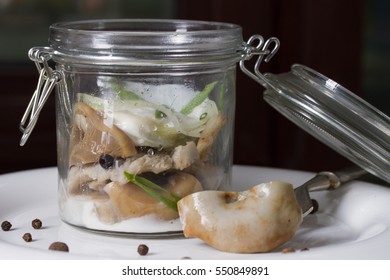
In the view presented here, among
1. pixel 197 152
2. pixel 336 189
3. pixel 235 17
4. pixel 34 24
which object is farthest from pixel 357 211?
pixel 34 24

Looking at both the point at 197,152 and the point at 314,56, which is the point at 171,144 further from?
the point at 314,56

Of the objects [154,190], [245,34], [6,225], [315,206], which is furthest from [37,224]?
[245,34]

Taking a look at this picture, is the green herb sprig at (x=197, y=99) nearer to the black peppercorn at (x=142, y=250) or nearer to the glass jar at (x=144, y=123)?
the glass jar at (x=144, y=123)

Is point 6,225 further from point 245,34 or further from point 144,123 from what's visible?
point 245,34

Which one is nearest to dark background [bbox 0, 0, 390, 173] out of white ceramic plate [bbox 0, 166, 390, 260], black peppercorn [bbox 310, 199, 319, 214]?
Answer: white ceramic plate [bbox 0, 166, 390, 260]

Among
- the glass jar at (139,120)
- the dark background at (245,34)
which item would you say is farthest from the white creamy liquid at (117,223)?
the dark background at (245,34)
